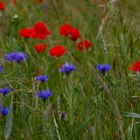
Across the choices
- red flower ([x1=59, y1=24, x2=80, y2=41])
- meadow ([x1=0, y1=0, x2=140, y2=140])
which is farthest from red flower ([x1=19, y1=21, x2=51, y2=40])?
red flower ([x1=59, y1=24, x2=80, y2=41])

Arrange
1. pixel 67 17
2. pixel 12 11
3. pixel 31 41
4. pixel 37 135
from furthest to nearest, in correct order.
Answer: pixel 67 17
pixel 12 11
pixel 31 41
pixel 37 135

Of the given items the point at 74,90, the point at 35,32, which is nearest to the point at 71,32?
the point at 35,32

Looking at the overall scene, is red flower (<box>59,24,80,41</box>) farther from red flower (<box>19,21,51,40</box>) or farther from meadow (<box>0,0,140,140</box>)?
red flower (<box>19,21,51,40</box>)

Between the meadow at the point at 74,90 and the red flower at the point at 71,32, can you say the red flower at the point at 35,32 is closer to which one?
the meadow at the point at 74,90

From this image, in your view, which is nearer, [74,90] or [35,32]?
[74,90]

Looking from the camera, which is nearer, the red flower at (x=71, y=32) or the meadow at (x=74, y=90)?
the meadow at (x=74, y=90)

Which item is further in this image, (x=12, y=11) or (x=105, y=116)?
(x=12, y=11)

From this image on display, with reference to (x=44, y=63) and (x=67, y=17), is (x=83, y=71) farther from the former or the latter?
(x=67, y=17)

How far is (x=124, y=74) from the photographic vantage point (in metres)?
2.10

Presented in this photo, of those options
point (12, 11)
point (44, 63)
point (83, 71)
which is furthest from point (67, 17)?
point (83, 71)

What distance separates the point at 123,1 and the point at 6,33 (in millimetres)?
1484

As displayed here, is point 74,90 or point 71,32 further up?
point 71,32

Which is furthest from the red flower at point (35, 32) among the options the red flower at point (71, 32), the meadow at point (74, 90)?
the red flower at point (71, 32)

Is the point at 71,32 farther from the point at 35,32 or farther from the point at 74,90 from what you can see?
the point at 74,90
